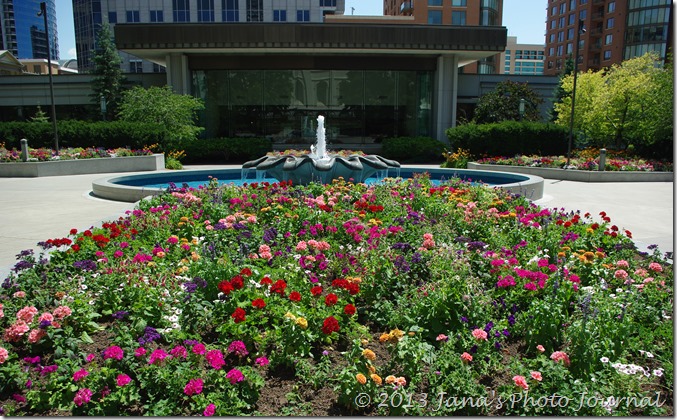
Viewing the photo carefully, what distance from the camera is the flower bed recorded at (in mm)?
3354

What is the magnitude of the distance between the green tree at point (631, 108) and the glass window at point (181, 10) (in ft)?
161

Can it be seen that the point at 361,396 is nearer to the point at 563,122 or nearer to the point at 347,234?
the point at 347,234

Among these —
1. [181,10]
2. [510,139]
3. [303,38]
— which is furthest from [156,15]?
[510,139]

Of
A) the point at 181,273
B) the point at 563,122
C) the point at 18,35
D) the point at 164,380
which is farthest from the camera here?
the point at 18,35

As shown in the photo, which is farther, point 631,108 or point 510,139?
point 631,108

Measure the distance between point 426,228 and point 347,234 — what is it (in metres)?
0.99

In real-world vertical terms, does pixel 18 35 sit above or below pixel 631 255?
above

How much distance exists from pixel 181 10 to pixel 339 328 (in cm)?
6463

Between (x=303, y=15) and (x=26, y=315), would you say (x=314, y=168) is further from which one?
(x=303, y=15)

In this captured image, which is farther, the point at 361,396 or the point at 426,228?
the point at 426,228

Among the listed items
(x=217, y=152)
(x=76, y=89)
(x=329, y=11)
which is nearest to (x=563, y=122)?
(x=217, y=152)

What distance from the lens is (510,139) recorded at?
21.6 metres

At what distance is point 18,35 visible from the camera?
9512 centimetres

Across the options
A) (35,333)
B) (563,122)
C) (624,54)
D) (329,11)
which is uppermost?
(329,11)
